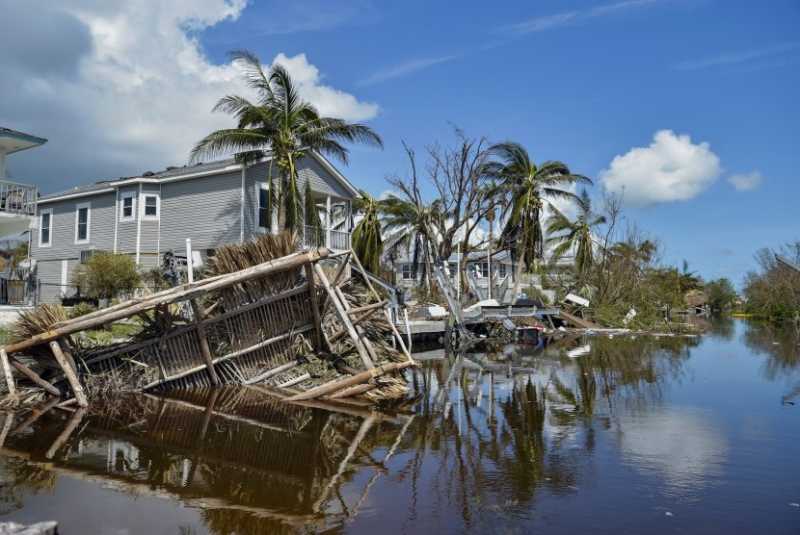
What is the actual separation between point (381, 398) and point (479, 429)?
2687 mm

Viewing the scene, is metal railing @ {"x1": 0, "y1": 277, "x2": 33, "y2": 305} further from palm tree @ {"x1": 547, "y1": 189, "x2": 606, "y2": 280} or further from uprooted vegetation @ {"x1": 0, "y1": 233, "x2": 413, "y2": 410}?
palm tree @ {"x1": 547, "y1": 189, "x2": 606, "y2": 280}

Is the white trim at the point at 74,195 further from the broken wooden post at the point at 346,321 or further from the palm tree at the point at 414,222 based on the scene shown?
the broken wooden post at the point at 346,321

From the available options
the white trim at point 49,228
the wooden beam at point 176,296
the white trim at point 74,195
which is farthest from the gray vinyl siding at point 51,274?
the wooden beam at point 176,296

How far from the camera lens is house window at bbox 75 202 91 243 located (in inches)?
1220

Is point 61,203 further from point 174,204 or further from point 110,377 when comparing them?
point 110,377

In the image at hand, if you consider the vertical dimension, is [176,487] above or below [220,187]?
below

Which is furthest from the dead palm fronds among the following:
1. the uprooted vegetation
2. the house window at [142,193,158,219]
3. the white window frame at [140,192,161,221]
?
the house window at [142,193,158,219]

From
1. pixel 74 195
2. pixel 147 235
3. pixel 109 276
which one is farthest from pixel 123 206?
pixel 109 276

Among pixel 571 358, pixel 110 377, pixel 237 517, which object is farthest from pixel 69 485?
pixel 571 358

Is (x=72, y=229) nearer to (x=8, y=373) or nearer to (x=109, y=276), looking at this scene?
(x=109, y=276)

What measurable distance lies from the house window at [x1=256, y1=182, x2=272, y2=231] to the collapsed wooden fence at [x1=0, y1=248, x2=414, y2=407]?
46.6 feet

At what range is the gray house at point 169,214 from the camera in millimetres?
27453

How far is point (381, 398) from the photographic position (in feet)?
40.7

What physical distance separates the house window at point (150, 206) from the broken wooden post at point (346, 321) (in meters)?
18.9
